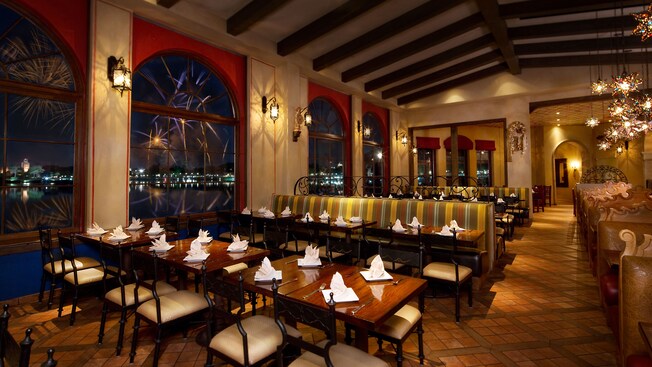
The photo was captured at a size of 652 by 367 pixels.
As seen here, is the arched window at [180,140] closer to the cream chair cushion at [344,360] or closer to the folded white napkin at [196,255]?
the folded white napkin at [196,255]

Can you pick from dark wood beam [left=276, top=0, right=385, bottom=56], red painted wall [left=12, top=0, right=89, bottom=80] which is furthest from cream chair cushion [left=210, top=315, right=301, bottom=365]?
dark wood beam [left=276, top=0, right=385, bottom=56]

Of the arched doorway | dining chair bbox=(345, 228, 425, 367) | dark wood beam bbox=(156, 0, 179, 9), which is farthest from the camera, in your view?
the arched doorway

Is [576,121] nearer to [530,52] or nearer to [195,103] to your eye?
[530,52]

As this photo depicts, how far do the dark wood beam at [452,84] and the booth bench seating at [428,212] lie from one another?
21.5ft

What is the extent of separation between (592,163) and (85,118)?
18.4 metres

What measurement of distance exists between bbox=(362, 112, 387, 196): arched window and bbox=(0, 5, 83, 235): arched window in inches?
286

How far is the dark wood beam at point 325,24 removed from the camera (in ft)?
17.4

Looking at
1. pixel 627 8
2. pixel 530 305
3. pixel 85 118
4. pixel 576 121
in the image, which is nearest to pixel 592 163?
pixel 576 121

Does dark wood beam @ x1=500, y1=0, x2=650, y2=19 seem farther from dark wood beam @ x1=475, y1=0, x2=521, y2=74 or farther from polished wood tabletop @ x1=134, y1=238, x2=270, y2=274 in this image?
polished wood tabletop @ x1=134, y1=238, x2=270, y2=274

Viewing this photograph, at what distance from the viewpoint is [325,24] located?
5785 mm

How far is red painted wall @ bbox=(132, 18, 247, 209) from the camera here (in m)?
4.92

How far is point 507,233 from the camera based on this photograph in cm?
764

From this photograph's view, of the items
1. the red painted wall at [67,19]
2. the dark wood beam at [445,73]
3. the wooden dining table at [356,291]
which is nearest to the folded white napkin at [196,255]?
the wooden dining table at [356,291]

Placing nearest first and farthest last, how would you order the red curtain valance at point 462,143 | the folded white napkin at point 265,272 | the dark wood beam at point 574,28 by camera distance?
the folded white napkin at point 265,272
the dark wood beam at point 574,28
the red curtain valance at point 462,143
